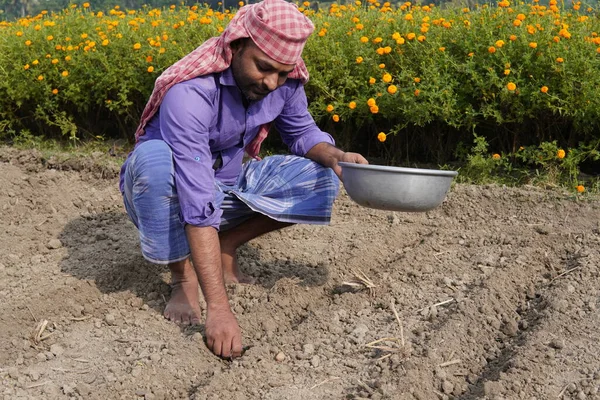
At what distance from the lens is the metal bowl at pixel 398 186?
290cm

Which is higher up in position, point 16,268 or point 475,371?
point 475,371

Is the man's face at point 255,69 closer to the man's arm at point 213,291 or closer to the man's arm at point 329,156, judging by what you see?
the man's arm at point 329,156

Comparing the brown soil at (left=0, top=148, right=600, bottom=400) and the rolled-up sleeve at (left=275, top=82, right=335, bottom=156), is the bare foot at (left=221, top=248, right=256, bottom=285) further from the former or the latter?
the rolled-up sleeve at (left=275, top=82, right=335, bottom=156)

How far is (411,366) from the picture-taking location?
2830 millimetres

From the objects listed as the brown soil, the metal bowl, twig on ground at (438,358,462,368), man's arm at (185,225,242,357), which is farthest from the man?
twig on ground at (438,358,462,368)

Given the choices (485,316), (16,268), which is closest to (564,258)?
(485,316)

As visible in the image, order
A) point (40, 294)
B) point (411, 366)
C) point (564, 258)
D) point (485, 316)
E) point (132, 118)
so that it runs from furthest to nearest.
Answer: point (132, 118) < point (564, 258) < point (40, 294) < point (485, 316) < point (411, 366)

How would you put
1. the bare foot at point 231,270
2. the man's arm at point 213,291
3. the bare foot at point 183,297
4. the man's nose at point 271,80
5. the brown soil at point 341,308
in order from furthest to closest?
the bare foot at point 231,270 → the bare foot at point 183,297 → the man's nose at point 271,80 → the man's arm at point 213,291 → the brown soil at point 341,308

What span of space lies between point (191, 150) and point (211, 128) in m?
0.28

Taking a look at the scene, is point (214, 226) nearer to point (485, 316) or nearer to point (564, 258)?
point (485, 316)

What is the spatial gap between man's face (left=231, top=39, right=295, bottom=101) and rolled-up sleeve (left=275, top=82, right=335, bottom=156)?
17.0 inches

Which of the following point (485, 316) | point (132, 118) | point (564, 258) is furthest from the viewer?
point (132, 118)

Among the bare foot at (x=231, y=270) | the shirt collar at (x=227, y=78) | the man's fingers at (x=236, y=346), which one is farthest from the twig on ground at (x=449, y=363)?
the shirt collar at (x=227, y=78)

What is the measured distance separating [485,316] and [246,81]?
4.38 ft
